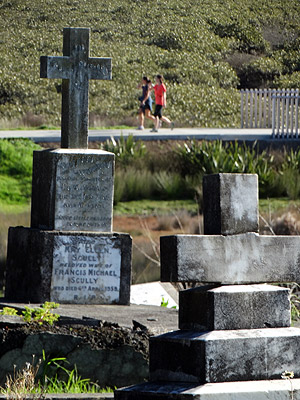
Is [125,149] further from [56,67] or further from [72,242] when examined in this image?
[72,242]

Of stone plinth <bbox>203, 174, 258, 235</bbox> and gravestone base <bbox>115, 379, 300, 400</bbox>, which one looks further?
stone plinth <bbox>203, 174, 258, 235</bbox>

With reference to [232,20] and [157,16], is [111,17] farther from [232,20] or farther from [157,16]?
[232,20]

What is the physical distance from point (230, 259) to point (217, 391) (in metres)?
0.70

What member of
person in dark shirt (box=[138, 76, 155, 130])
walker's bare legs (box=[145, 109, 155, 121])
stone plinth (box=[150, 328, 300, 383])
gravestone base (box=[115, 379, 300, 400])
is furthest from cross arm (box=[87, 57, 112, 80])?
walker's bare legs (box=[145, 109, 155, 121])

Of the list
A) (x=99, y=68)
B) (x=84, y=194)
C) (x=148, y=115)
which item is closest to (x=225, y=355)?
(x=84, y=194)

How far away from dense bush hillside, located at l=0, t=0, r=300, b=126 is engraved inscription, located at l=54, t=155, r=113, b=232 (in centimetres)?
3016

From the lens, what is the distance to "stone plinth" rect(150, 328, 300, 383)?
208 inches

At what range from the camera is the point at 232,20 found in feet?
193

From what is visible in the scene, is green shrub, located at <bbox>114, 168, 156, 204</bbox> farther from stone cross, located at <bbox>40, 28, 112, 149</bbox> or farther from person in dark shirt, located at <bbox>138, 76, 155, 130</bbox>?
stone cross, located at <bbox>40, 28, 112, 149</bbox>

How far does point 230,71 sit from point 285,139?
24861 mm

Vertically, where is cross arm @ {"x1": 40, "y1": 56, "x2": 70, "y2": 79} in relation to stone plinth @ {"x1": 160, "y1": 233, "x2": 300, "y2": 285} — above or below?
above

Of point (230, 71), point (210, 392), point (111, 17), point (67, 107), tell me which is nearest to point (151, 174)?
point (67, 107)

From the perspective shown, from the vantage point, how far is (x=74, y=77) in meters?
10.0

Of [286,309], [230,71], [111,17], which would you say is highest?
[111,17]
